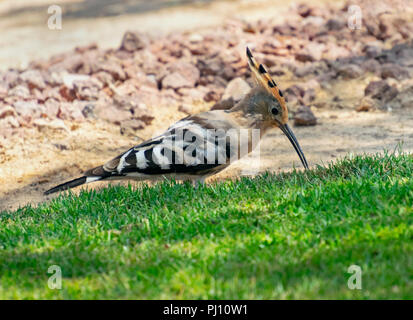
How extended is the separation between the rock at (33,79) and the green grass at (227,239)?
9.38ft

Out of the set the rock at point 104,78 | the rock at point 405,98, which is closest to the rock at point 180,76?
the rock at point 104,78

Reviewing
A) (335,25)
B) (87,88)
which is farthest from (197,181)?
(335,25)

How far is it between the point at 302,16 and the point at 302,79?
6.60ft

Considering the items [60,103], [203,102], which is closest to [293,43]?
[203,102]

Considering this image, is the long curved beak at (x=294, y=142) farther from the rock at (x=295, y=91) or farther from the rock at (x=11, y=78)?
the rock at (x=11, y=78)

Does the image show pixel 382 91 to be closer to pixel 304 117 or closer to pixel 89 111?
pixel 304 117

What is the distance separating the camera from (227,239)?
4.03 m

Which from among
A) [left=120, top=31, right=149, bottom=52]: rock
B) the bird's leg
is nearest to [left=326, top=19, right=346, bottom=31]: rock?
[left=120, top=31, right=149, bottom=52]: rock

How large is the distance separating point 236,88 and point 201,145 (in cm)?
239

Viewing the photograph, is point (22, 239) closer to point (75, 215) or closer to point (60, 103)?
point (75, 215)

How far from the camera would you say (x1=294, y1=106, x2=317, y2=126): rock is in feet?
22.6

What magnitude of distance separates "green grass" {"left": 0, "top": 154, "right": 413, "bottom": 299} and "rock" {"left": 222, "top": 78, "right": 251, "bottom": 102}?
7.72ft

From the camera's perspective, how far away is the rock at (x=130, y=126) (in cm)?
701

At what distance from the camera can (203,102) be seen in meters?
7.63
